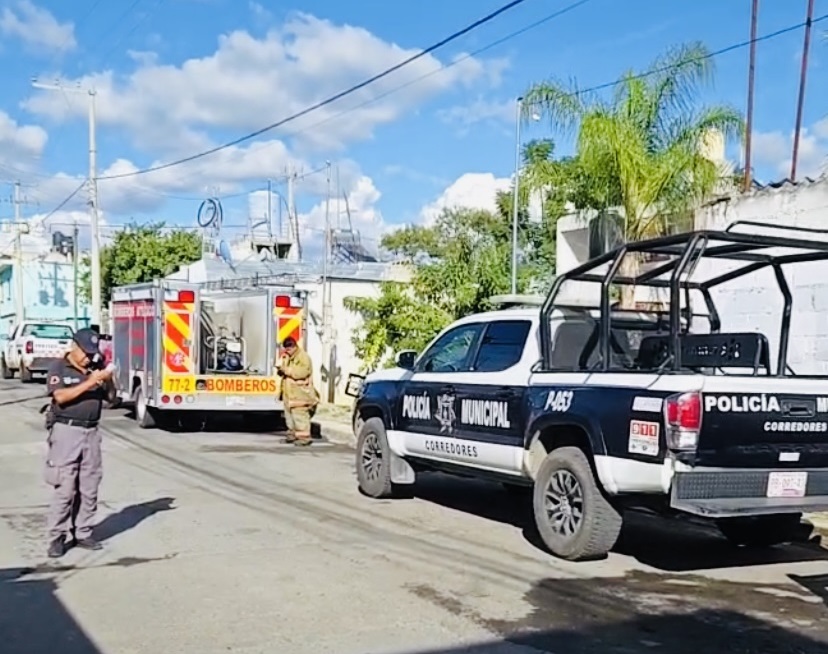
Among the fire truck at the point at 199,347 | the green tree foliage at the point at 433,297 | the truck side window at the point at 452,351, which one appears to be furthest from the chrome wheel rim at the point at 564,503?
the green tree foliage at the point at 433,297

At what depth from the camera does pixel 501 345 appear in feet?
31.3

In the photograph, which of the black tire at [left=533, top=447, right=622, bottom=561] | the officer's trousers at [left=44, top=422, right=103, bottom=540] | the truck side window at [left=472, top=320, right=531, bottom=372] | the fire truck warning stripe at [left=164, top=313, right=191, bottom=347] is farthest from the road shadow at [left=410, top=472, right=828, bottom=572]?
the fire truck warning stripe at [left=164, top=313, right=191, bottom=347]

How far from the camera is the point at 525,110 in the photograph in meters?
14.7

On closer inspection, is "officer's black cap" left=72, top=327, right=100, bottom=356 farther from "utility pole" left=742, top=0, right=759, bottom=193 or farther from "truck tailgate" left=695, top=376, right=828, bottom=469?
"utility pole" left=742, top=0, right=759, bottom=193

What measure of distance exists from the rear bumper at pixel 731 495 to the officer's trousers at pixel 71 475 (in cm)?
447

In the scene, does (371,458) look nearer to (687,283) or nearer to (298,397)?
(687,283)

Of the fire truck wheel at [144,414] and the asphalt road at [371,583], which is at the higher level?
the fire truck wheel at [144,414]

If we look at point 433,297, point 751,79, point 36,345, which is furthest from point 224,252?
point 751,79

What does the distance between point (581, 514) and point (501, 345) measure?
2015 mm

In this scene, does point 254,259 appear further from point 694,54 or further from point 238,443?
point 694,54

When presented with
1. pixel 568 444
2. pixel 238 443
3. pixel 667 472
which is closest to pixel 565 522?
pixel 568 444

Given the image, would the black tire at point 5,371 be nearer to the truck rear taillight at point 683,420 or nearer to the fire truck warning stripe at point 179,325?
the fire truck warning stripe at point 179,325

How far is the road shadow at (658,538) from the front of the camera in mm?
8430

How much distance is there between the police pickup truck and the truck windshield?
24294mm
